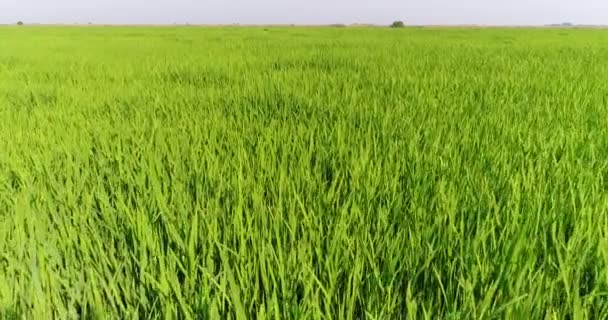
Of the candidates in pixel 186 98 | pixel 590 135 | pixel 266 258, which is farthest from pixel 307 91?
pixel 266 258

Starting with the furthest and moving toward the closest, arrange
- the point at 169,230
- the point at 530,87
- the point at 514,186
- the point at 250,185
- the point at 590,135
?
1. the point at 530,87
2. the point at 590,135
3. the point at 250,185
4. the point at 514,186
5. the point at 169,230

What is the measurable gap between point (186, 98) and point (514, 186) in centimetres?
220

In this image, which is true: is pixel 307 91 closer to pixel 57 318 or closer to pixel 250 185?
pixel 250 185

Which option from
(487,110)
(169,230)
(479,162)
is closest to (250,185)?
(169,230)

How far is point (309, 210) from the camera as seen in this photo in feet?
3.37

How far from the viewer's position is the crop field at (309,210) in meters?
0.70

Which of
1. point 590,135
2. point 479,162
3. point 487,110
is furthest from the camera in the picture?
point 487,110

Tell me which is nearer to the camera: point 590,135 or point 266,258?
point 266,258

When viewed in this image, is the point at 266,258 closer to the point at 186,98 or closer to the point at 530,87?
the point at 186,98

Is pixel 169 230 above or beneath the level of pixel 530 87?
beneath

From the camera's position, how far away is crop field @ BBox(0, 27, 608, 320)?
0.70 metres

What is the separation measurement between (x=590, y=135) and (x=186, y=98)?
2.21 m

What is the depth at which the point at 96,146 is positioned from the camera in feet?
5.51

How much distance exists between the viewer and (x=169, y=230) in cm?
91
